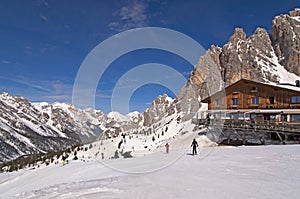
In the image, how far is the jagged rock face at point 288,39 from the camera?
91938mm

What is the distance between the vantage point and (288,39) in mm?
95688

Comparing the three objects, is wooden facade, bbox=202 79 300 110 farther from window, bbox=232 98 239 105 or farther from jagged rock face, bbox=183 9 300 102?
jagged rock face, bbox=183 9 300 102

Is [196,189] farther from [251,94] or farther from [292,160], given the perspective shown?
[251,94]

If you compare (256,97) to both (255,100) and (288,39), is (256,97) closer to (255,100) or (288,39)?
(255,100)

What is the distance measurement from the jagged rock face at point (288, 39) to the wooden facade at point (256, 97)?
226 ft

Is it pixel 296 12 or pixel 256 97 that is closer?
pixel 256 97

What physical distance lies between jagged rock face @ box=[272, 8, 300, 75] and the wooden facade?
68777 millimetres

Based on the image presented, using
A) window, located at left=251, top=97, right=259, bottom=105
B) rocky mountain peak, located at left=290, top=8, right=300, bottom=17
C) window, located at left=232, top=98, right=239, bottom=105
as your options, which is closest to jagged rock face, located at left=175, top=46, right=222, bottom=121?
rocky mountain peak, located at left=290, top=8, right=300, bottom=17

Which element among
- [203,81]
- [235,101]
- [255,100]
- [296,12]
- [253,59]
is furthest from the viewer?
[296,12]

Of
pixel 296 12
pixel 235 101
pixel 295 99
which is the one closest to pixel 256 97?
pixel 235 101

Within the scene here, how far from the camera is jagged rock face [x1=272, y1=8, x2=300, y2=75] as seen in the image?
91.9 m

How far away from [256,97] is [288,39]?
79401 millimetres

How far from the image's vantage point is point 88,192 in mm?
9664

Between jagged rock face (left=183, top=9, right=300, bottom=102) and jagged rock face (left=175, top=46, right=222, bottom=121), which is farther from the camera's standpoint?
jagged rock face (left=175, top=46, right=222, bottom=121)
